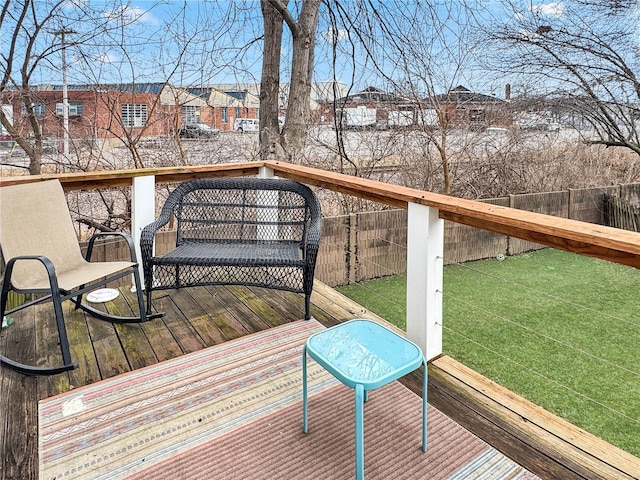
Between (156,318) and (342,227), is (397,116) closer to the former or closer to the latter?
(342,227)

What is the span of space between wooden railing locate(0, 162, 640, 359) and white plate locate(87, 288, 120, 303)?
445 mm

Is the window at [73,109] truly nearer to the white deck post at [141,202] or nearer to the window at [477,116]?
the white deck post at [141,202]

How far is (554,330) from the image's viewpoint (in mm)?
3926

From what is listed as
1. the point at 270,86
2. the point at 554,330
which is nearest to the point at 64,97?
the point at 270,86

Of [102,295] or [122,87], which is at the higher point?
[122,87]

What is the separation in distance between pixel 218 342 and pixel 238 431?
757mm

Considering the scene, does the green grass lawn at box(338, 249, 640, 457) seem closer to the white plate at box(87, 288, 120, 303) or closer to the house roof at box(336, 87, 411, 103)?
the white plate at box(87, 288, 120, 303)

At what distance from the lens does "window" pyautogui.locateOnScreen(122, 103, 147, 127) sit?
184 inches

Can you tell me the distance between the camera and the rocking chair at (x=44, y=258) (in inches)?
82.5

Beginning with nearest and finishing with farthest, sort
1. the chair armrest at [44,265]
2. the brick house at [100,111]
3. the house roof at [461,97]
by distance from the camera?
the chair armrest at [44,265] → the brick house at [100,111] → the house roof at [461,97]

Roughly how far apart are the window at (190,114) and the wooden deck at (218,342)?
8.19 feet

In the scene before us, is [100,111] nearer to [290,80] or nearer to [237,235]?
[290,80]

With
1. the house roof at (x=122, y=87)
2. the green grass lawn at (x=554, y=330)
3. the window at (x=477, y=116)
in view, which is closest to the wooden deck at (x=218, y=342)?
the green grass lawn at (x=554, y=330)

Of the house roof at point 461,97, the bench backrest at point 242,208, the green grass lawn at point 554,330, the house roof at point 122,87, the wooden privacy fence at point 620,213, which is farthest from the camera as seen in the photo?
the wooden privacy fence at point 620,213
